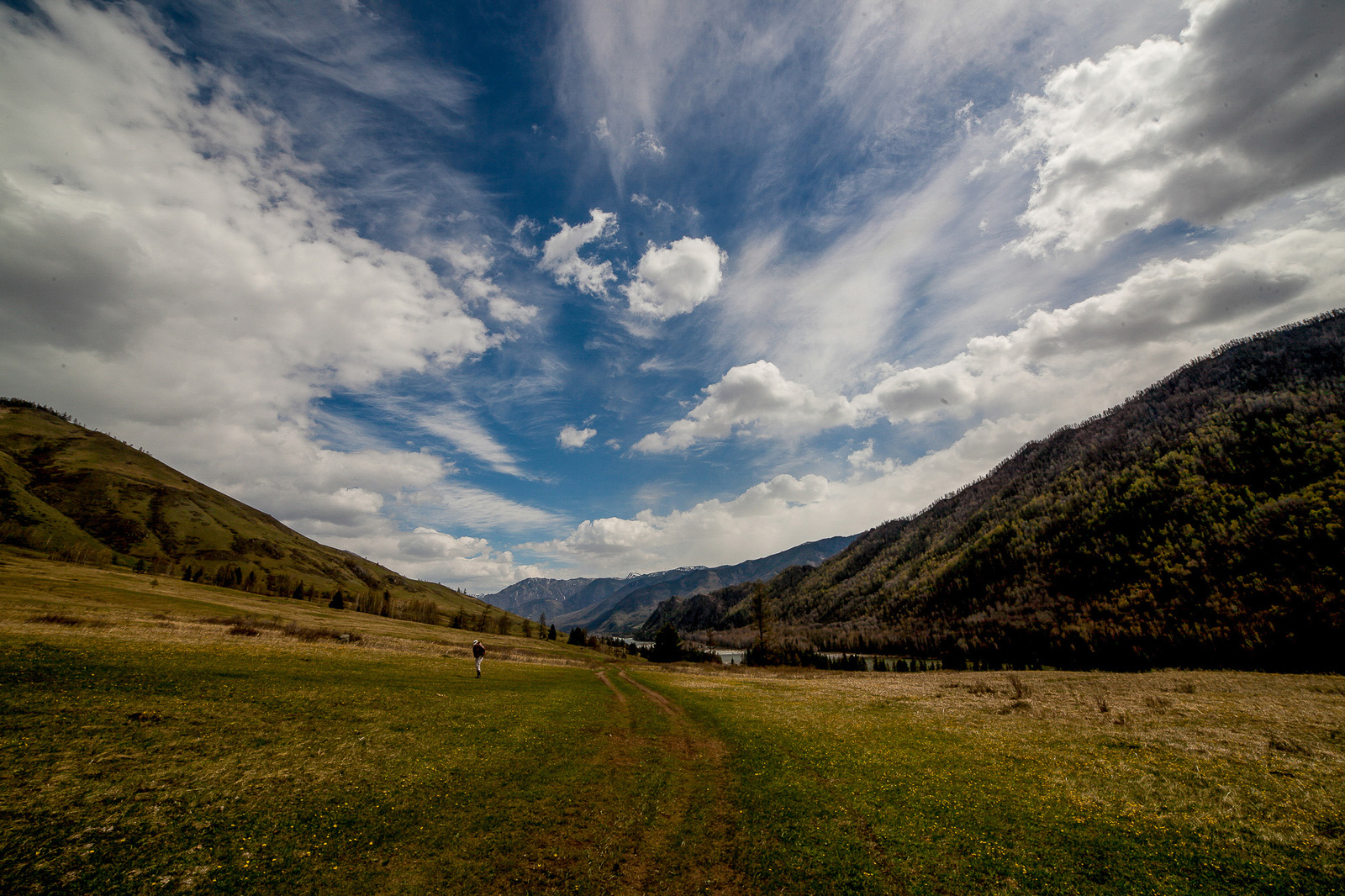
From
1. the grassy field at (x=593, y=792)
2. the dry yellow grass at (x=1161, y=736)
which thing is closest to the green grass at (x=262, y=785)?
the grassy field at (x=593, y=792)

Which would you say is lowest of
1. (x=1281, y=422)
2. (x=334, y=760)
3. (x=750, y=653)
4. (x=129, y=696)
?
(x=750, y=653)

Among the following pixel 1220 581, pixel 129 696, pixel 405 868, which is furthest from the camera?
pixel 1220 581

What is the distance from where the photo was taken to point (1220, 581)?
495 ft

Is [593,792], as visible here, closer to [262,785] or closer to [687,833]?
[687,833]

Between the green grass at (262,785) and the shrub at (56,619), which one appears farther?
the shrub at (56,619)

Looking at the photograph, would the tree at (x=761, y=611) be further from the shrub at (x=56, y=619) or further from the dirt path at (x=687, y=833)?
the shrub at (x=56, y=619)

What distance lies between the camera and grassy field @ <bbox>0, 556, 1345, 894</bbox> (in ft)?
41.5

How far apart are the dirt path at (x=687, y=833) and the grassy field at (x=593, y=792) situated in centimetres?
12

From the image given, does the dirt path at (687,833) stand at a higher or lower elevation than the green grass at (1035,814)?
lower

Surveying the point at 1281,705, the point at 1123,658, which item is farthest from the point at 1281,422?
the point at 1281,705

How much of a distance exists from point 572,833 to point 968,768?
1922 centimetres

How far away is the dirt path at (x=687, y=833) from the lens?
45.8 feet

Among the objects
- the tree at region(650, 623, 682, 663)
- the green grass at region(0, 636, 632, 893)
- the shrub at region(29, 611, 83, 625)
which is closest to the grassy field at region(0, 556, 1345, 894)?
the green grass at region(0, 636, 632, 893)

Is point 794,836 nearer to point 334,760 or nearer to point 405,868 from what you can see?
point 405,868
